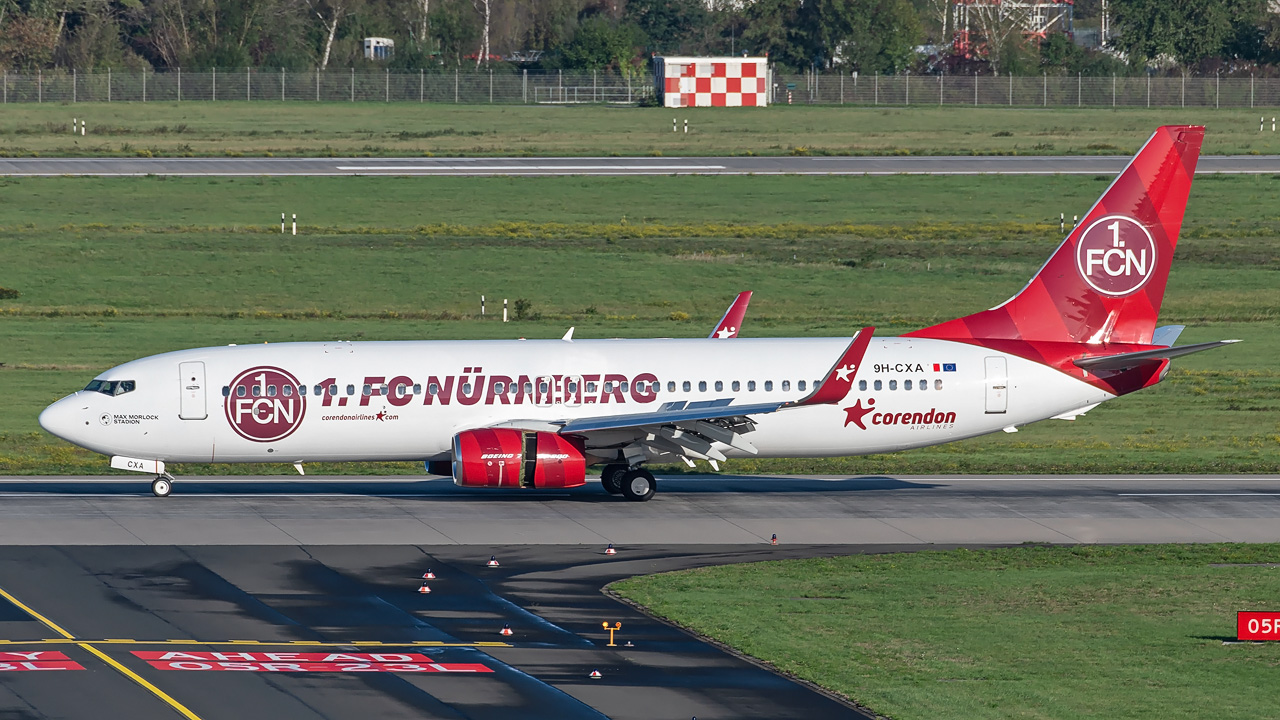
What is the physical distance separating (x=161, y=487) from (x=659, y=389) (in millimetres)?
11941

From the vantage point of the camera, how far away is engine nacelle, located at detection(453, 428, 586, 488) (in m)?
35.8

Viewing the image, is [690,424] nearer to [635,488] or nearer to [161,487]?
[635,488]

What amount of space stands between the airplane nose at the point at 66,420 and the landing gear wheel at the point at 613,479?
472 inches

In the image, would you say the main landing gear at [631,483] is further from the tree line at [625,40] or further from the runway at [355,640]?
the tree line at [625,40]

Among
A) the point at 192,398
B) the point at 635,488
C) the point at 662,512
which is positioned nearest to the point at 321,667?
the point at 662,512

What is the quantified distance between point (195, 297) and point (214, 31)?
86.9 m

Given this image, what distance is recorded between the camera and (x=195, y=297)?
69.6 meters

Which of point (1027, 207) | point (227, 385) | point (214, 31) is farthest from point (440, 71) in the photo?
point (227, 385)

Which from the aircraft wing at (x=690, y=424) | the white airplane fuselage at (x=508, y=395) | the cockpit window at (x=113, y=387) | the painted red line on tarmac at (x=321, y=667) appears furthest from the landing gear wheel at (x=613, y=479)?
the painted red line on tarmac at (x=321, y=667)

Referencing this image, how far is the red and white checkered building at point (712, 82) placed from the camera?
127 meters

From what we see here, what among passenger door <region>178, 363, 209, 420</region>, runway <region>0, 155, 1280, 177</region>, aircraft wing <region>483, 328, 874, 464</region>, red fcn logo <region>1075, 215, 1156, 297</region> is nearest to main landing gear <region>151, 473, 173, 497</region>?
passenger door <region>178, 363, 209, 420</region>

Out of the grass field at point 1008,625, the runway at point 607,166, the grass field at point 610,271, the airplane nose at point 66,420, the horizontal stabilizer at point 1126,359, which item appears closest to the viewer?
the grass field at point 1008,625

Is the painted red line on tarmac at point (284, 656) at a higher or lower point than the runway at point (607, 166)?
lower

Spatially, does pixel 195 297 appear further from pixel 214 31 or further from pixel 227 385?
pixel 214 31
